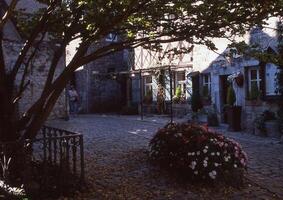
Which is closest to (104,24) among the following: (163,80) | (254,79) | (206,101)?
(254,79)

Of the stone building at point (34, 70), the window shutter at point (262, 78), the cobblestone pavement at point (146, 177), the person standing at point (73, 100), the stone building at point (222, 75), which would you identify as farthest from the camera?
the person standing at point (73, 100)

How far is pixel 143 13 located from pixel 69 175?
289 centimetres

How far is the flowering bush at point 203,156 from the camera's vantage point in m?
7.44

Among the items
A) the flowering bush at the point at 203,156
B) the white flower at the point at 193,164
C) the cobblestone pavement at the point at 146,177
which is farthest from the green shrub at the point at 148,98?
the white flower at the point at 193,164

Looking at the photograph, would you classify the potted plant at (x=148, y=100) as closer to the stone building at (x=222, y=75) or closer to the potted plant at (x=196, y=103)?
the stone building at (x=222, y=75)

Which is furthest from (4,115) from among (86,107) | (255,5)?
(86,107)

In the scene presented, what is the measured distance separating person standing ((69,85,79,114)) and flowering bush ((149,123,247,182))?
16.1 m

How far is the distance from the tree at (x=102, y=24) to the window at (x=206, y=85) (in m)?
10.8

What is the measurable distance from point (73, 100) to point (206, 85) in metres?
8.12

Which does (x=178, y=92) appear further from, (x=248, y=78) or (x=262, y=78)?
(x=262, y=78)

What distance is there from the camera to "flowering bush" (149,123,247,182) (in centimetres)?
744

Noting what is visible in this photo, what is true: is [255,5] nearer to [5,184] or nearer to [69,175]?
[69,175]

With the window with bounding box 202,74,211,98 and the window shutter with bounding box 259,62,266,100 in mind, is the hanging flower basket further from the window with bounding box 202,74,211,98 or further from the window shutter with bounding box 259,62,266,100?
the window with bounding box 202,74,211,98

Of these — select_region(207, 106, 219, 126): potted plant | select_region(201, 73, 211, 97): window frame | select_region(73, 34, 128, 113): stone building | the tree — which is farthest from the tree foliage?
select_region(73, 34, 128, 113): stone building
